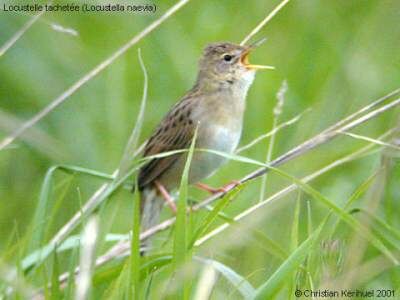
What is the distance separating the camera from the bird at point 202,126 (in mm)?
5492

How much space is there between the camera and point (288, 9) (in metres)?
6.93

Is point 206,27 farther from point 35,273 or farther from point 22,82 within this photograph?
point 35,273

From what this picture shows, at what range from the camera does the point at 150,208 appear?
5.70 metres

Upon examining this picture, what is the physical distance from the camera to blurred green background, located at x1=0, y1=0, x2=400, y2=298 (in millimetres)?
5703

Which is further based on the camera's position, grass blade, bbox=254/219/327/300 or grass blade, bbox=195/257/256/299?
grass blade, bbox=195/257/256/299

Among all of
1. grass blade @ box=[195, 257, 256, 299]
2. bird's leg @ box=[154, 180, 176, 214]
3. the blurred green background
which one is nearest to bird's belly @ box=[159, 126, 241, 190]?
bird's leg @ box=[154, 180, 176, 214]

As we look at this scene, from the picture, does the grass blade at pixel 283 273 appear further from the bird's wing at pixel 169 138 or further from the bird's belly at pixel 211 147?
the bird's wing at pixel 169 138

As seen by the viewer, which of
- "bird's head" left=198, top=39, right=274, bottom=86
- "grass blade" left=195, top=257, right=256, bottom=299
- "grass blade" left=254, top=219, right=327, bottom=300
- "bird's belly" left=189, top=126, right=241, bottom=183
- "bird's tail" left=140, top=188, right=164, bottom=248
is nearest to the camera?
"grass blade" left=254, top=219, right=327, bottom=300

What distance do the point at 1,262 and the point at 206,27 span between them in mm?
3345

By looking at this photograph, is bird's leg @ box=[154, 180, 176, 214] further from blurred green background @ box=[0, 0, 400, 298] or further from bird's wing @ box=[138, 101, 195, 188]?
blurred green background @ box=[0, 0, 400, 298]

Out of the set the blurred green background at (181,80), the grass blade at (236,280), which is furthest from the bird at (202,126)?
the grass blade at (236,280)

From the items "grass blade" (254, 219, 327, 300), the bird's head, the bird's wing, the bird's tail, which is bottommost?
"grass blade" (254, 219, 327, 300)

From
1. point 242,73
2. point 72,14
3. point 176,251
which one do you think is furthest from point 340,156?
point 72,14

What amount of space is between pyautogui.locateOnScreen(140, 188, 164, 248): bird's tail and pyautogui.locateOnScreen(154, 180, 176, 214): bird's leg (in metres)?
0.04
